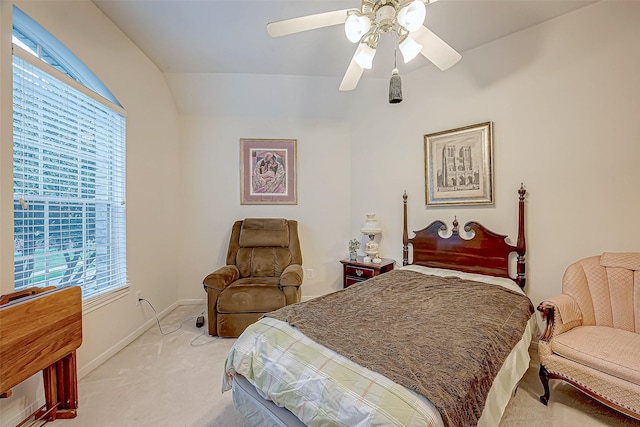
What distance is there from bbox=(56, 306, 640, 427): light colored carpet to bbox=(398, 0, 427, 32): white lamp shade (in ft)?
7.39

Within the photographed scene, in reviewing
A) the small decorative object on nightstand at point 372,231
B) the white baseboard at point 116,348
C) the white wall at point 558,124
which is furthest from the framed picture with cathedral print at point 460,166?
the white baseboard at point 116,348

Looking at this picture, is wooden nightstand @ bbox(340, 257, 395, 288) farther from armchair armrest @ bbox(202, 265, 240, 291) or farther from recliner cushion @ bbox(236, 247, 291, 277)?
armchair armrest @ bbox(202, 265, 240, 291)

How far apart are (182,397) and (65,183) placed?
1.73 meters

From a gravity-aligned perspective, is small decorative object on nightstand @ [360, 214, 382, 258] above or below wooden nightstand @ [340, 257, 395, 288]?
above

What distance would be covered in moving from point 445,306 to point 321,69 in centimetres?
274

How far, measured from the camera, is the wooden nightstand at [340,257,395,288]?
111 inches

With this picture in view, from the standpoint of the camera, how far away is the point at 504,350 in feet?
4.23

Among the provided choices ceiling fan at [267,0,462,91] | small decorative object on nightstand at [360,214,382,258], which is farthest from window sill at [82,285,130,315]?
small decorative object on nightstand at [360,214,382,258]

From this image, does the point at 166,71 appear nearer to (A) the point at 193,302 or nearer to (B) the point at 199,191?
(B) the point at 199,191

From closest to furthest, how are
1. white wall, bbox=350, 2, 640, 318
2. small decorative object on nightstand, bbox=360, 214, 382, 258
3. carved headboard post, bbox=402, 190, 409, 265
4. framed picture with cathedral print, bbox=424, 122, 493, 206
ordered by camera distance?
white wall, bbox=350, 2, 640, 318, framed picture with cathedral print, bbox=424, 122, 493, 206, carved headboard post, bbox=402, 190, 409, 265, small decorative object on nightstand, bbox=360, 214, 382, 258

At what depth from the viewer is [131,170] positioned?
98.5 inches

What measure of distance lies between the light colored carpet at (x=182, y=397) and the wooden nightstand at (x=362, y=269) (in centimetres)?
141

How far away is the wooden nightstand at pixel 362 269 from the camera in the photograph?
2.81 metres

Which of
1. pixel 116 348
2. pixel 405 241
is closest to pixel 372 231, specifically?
pixel 405 241
